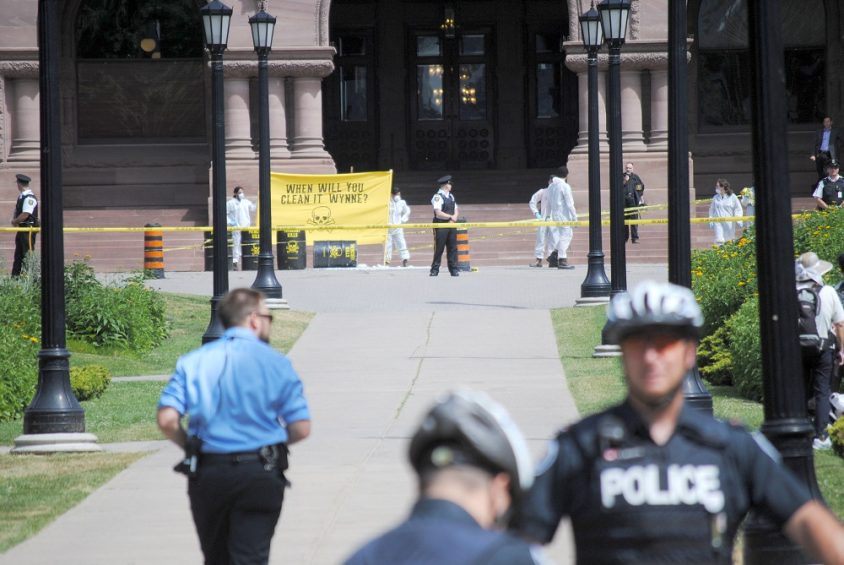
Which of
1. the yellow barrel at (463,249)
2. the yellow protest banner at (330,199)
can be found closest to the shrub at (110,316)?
the yellow barrel at (463,249)

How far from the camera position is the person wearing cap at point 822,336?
12383 millimetres

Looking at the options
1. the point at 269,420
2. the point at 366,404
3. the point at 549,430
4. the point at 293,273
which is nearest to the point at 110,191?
the point at 293,273

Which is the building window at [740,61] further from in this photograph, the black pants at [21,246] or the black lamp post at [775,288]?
the black lamp post at [775,288]

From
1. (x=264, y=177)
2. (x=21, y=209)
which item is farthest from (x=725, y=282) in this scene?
(x=21, y=209)

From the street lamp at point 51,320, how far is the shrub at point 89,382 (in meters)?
2.70

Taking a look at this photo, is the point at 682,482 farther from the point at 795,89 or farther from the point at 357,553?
the point at 795,89

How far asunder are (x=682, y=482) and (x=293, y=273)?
81.9 feet

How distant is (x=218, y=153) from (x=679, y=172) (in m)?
7.68

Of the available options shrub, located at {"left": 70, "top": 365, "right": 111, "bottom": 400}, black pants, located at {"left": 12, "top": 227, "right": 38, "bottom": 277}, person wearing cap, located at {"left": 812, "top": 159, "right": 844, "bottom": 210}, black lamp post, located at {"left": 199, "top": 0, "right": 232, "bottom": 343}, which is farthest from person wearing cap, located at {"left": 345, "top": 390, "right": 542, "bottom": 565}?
person wearing cap, located at {"left": 812, "top": 159, "right": 844, "bottom": 210}

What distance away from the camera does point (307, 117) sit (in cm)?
3341

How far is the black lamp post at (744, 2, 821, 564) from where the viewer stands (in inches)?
262

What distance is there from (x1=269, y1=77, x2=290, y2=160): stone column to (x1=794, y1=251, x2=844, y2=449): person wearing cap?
21622 mm

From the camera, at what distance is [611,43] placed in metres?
19.1

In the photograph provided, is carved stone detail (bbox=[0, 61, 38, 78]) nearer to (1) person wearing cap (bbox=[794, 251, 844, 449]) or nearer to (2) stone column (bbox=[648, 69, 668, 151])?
(2) stone column (bbox=[648, 69, 668, 151])
